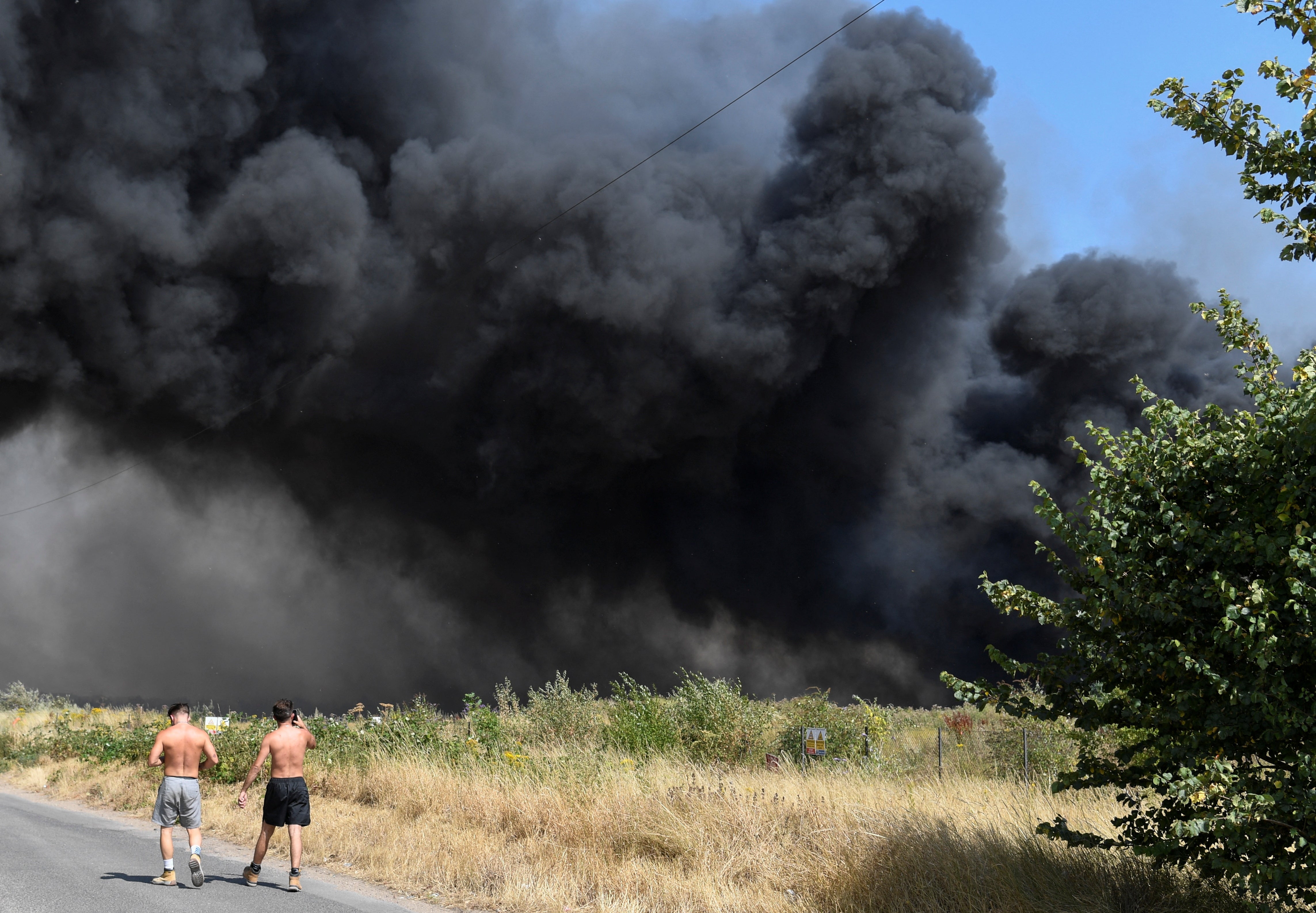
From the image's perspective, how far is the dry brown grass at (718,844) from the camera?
5836 mm

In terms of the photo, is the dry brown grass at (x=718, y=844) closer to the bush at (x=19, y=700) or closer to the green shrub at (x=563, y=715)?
the green shrub at (x=563, y=715)

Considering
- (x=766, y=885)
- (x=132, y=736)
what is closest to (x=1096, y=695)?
(x=766, y=885)

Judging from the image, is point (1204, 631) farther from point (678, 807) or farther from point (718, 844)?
point (678, 807)

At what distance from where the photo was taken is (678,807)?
26.3 ft

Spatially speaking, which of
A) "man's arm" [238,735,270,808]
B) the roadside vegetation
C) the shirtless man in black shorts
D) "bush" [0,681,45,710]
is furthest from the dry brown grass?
"bush" [0,681,45,710]

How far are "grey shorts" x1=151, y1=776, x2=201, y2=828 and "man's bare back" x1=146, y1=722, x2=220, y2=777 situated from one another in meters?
0.08

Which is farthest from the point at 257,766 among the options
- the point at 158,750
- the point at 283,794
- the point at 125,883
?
the point at 125,883

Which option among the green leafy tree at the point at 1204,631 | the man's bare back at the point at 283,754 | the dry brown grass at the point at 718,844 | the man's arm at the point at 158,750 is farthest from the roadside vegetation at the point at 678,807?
the man's arm at the point at 158,750

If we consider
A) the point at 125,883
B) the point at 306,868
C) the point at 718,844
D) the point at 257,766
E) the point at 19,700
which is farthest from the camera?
the point at 19,700

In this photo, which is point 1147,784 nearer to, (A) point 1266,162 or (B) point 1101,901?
(B) point 1101,901

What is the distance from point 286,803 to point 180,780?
1012mm

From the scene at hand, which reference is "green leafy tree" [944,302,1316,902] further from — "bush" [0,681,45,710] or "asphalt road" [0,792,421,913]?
"bush" [0,681,45,710]

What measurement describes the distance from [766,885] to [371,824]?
5040 mm

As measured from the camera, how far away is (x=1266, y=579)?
4461 mm
